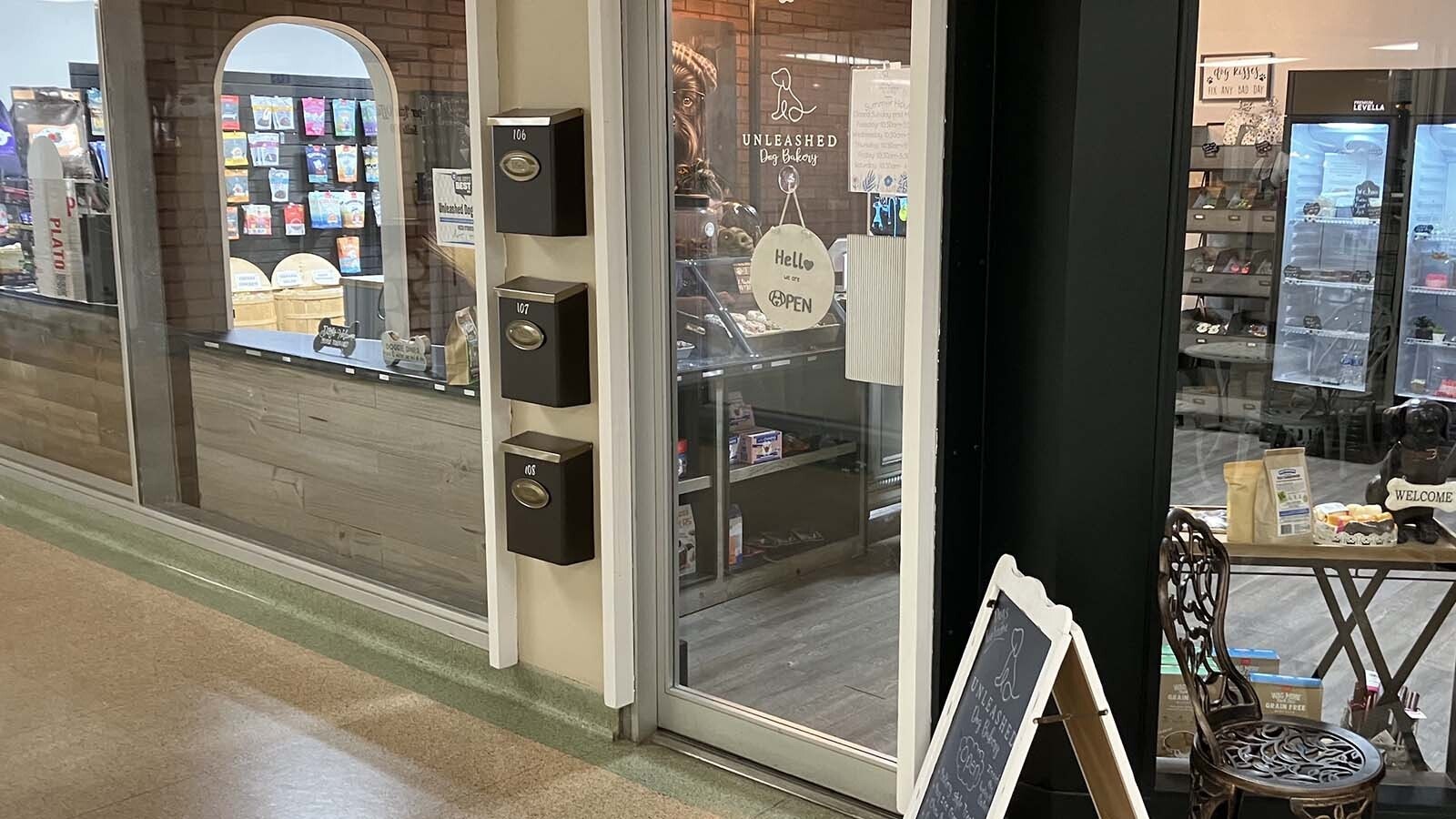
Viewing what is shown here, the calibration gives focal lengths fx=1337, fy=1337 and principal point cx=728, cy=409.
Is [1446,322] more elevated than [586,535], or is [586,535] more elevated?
[1446,322]

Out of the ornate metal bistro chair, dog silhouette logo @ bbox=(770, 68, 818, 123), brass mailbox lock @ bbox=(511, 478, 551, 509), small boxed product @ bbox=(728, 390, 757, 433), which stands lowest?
the ornate metal bistro chair

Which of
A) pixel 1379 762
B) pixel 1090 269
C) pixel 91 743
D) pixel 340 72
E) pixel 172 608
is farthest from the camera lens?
Answer: pixel 172 608

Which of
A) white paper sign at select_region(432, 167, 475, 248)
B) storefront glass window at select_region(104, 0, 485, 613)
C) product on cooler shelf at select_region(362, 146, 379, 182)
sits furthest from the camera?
product on cooler shelf at select_region(362, 146, 379, 182)

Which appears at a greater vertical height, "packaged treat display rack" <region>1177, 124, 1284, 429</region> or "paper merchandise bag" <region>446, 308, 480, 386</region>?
"packaged treat display rack" <region>1177, 124, 1284, 429</region>

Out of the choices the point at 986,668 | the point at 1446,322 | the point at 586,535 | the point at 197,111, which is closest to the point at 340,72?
the point at 197,111

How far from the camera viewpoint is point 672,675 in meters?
3.42

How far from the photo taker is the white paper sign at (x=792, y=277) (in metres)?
2.95

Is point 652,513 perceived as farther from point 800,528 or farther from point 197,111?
point 197,111

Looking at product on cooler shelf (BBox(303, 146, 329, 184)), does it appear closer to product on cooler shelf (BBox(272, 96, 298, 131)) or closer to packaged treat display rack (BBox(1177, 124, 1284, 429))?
product on cooler shelf (BBox(272, 96, 298, 131))

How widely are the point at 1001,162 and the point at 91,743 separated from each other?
A: 2.73m

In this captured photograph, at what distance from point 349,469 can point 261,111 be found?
1.24 meters

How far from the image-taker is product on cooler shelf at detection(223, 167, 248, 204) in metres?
4.59

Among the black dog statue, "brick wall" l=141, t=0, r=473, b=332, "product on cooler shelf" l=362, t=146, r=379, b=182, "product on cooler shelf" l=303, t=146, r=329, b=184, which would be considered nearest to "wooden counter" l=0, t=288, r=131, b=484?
"brick wall" l=141, t=0, r=473, b=332

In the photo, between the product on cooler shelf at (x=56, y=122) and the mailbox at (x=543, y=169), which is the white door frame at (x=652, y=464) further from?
the product on cooler shelf at (x=56, y=122)
